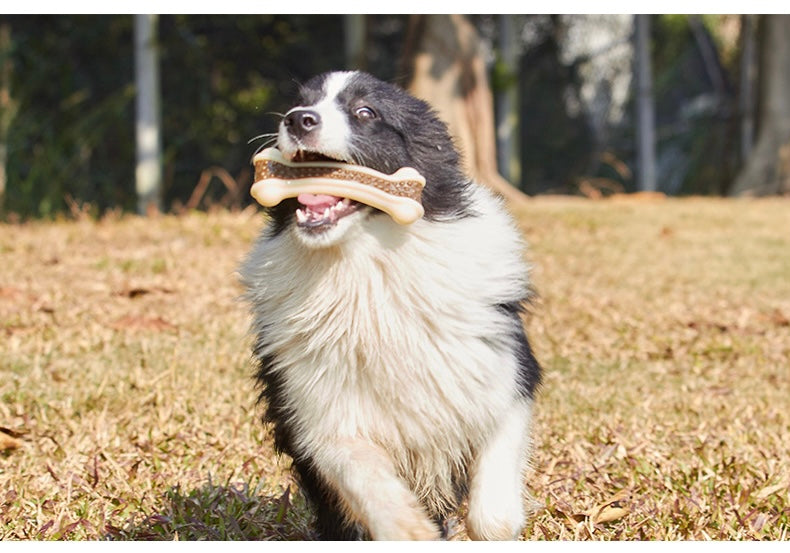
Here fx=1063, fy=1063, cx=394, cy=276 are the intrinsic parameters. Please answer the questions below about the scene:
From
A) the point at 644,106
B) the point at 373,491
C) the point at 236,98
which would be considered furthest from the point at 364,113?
the point at 644,106

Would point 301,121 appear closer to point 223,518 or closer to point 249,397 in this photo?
point 223,518

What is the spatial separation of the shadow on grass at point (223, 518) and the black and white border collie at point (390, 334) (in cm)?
33

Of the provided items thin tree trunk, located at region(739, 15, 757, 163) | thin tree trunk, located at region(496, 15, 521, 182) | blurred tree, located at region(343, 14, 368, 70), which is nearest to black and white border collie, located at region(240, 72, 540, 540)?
blurred tree, located at region(343, 14, 368, 70)

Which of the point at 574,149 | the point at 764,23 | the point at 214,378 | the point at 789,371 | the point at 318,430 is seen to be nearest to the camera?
the point at 318,430

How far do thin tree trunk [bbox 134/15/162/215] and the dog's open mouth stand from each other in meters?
8.60

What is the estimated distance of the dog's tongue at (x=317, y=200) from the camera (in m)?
2.59

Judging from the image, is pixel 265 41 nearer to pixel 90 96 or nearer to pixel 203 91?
pixel 203 91

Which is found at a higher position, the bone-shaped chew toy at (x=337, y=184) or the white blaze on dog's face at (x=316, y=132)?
the white blaze on dog's face at (x=316, y=132)

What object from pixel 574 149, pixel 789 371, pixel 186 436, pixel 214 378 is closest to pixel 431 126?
pixel 186 436

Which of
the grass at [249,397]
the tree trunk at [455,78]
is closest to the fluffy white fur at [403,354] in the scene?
the grass at [249,397]

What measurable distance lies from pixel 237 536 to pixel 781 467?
6.15 feet

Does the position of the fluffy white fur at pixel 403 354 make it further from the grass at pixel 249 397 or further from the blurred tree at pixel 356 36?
the blurred tree at pixel 356 36

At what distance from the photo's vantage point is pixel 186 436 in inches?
149

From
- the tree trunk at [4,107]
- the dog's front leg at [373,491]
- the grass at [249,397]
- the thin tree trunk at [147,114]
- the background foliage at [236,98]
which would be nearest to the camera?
the dog's front leg at [373,491]
